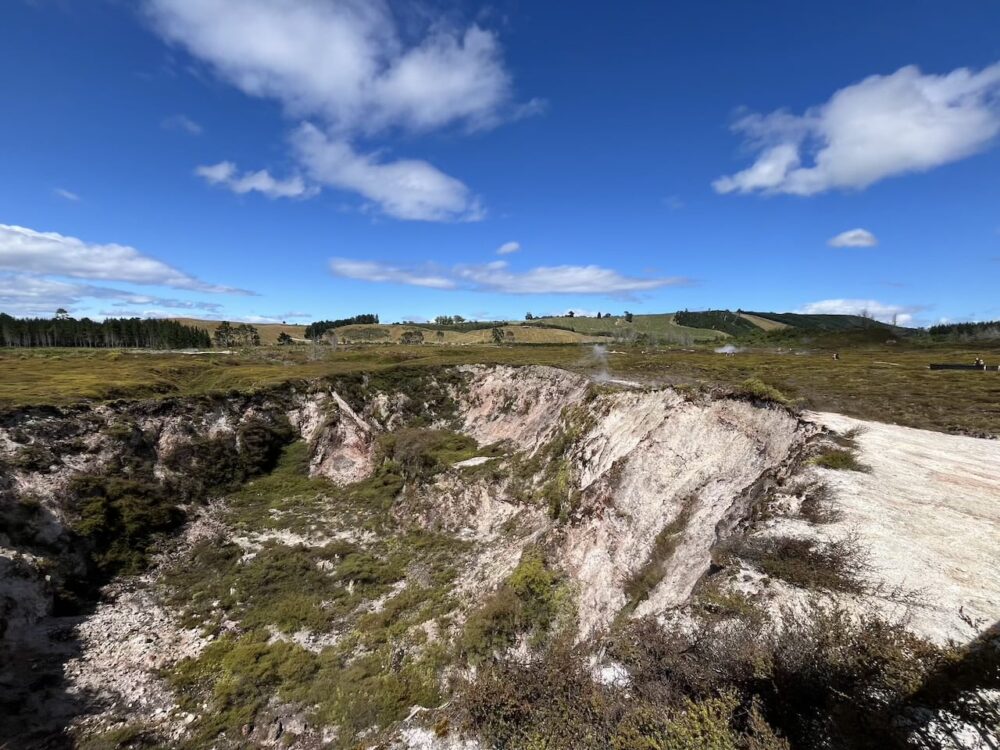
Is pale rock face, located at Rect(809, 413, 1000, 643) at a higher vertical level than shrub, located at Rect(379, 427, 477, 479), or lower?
higher

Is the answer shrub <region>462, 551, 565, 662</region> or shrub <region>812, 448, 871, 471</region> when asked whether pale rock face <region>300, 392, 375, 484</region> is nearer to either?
shrub <region>462, 551, 565, 662</region>

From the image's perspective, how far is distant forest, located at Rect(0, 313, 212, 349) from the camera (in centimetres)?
16062

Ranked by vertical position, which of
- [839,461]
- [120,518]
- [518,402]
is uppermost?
[839,461]

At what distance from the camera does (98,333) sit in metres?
172

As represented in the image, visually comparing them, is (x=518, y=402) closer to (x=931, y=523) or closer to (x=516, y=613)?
(x=516, y=613)

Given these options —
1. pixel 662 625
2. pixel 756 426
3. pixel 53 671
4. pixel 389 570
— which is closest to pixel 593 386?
pixel 756 426

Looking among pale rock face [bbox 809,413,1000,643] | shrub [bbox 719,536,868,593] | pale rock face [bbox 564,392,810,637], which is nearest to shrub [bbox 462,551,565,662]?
pale rock face [bbox 564,392,810,637]

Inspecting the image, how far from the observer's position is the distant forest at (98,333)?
160625mm

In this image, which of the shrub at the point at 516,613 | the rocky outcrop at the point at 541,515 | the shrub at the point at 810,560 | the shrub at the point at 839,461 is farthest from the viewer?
the shrub at the point at 516,613

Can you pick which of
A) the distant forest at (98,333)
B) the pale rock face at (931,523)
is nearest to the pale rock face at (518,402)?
the pale rock face at (931,523)

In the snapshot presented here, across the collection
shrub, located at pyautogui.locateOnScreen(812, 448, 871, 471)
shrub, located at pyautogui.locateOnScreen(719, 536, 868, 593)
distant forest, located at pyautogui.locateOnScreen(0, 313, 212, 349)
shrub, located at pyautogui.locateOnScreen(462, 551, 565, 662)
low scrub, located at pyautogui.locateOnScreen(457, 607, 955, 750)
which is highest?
distant forest, located at pyautogui.locateOnScreen(0, 313, 212, 349)

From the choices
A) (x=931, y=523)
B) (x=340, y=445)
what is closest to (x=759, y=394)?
(x=931, y=523)

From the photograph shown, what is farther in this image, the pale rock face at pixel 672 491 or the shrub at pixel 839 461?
the pale rock face at pixel 672 491

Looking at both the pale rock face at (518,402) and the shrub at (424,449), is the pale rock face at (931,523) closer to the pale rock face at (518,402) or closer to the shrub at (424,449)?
the pale rock face at (518,402)
